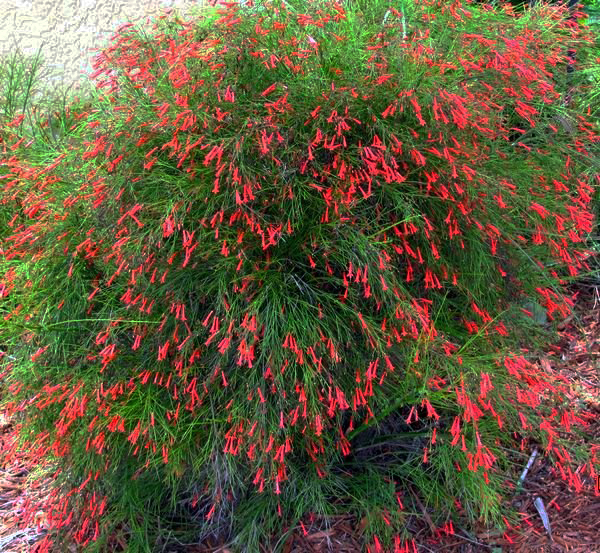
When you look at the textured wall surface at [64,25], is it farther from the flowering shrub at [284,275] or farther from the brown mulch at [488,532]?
the brown mulch at [488,532]

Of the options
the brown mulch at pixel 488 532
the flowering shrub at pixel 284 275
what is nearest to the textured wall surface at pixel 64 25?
the flowering shrub at pixel 284 275

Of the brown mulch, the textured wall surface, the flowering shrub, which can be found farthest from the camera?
the textured wall surface

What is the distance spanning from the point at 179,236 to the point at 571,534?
1.85m

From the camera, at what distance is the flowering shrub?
1950 millimetres

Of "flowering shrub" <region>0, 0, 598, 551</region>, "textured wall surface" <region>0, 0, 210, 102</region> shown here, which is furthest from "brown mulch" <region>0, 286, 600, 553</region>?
"textured wall surface" <region>0, 0, 210, 102</region>

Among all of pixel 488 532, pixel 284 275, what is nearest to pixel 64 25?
pixel 284 275

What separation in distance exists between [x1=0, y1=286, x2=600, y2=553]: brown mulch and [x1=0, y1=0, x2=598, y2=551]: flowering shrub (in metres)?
0.08

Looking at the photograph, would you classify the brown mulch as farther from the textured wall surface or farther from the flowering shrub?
the textured wall surface

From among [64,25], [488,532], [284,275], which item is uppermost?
[64,25]

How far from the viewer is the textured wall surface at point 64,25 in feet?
12.1

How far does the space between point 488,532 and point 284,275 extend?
1.26 meters

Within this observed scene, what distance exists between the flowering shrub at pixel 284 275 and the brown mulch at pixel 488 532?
8 cm

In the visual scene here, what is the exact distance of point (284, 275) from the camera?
202 cm

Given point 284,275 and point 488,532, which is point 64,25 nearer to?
point 284,275
